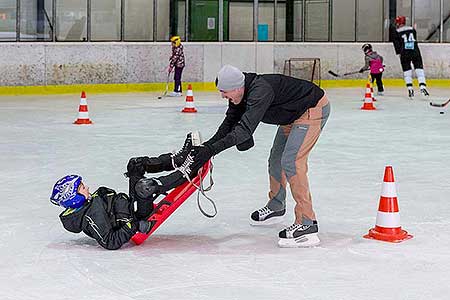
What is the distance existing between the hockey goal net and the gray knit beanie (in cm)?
1800

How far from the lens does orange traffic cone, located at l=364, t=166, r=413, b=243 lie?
5922 millimetres

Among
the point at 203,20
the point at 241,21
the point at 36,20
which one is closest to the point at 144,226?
the point at 36,20

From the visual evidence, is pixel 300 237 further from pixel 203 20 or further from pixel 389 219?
pixel 203 20

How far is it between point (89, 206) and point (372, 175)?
4025 mm

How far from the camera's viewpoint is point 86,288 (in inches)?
189

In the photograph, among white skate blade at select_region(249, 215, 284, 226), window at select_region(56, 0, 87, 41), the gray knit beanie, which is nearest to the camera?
the gray knit beanie

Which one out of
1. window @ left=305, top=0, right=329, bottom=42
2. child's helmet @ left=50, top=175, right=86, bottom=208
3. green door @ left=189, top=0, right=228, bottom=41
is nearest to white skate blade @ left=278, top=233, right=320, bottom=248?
child's helmet @ left=50, top=175, right=86, bottom=208

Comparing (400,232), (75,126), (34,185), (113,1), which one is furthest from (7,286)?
(113,1)

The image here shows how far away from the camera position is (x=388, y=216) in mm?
5969

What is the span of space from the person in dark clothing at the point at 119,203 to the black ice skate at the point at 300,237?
78 centimetres

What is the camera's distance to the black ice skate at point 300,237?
18.9 ft

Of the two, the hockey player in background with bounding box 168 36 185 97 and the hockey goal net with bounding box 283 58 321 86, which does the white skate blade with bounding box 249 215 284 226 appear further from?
the hockey goal net with bounding box 283 58 321 86

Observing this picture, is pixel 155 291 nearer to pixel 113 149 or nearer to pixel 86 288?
pixel 86 288

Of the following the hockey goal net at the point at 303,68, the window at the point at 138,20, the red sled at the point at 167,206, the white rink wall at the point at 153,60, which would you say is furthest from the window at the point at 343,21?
the red sled at the point at 167,206
